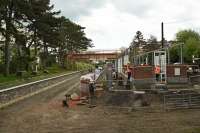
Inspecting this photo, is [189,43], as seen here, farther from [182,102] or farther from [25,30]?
[182,102]

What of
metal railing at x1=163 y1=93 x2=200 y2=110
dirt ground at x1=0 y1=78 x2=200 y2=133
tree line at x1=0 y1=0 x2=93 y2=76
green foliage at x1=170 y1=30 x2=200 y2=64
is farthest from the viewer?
green foliage at x1=170 y1=30 x2=200 y2=64

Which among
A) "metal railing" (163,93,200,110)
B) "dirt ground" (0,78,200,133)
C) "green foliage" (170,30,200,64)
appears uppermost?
"green foliage" (170,30,200,64)

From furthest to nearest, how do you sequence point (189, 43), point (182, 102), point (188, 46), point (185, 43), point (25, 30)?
point (185, 43) < point (189, 43) < point (188, 46) < point (25, 30) < point (182, 102)

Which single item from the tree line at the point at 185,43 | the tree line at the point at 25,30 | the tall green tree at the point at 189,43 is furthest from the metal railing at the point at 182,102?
the tree line at the point at 185,43

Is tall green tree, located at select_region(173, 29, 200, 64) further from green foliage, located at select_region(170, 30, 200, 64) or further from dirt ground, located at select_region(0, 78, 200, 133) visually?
dirt ground, located at select_region(0, 78, 200, 133)

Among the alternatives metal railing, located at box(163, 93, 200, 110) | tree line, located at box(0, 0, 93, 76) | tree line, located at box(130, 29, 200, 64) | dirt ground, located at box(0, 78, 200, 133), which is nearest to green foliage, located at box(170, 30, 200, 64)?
tree line, located at box(130, 29, 200, 64)

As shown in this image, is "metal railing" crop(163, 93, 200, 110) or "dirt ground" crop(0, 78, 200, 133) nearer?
"dirt ground" crop(0, 78, 200, 133)

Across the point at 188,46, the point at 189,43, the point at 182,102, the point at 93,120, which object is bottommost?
the point at 93,120

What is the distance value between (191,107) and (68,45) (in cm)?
8130

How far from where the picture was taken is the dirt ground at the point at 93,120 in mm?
18797

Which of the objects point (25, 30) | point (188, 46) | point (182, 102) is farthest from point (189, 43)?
point (182, 102)

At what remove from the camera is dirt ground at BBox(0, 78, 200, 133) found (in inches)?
740

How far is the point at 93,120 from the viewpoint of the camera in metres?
21.9

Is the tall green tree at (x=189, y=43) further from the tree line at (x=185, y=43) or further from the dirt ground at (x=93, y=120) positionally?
the dirt ground at (x=93, y=120)
